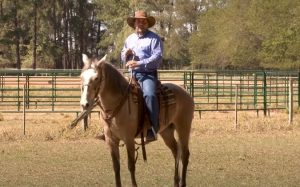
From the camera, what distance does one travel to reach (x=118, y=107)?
26.2 ft

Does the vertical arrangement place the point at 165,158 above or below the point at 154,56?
→ below

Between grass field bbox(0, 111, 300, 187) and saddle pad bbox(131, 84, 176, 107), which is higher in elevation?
saddle pad bbox(131, 84, 176, 107)

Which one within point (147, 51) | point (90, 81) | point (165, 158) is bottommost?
point (165, 158)

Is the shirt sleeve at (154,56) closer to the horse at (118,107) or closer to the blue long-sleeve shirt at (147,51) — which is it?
the blue long-sleeve shirt at (147,51)

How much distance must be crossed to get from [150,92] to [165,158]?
13.9 feet

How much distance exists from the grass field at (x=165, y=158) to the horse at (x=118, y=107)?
1.08m

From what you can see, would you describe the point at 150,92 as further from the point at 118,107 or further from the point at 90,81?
the point at 90,81

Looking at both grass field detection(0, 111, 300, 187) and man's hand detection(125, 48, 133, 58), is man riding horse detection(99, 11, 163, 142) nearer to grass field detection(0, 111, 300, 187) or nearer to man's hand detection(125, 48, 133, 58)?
man's hand detection(125, 48, 133, 58)

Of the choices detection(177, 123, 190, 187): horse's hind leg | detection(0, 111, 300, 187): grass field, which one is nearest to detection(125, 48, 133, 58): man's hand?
detection(177, 123, 190, 187): horse's hind leg

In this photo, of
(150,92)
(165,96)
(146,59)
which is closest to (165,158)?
(165,96)

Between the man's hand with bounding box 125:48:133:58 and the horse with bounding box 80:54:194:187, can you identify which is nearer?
the horse with bounding box 80:54:194:187

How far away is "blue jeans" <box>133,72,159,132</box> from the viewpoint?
Answer: 27.6 feet

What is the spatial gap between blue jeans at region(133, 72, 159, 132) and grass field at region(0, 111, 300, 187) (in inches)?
58.9

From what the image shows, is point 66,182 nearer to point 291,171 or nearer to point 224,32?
point 291,171
